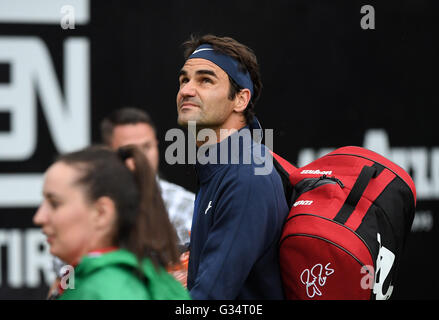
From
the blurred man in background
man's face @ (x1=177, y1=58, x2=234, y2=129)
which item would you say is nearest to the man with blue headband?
man's face @ (x1=177, y1=58, x2=234, y2=129)

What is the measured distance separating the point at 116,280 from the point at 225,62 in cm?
118

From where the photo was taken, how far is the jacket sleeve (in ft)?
6.45

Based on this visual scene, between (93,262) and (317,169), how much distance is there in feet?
3.38

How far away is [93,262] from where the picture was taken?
5.32 ft

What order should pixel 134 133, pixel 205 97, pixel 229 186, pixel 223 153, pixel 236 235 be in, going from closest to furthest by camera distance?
1. pixel 236 235
2. pixel 229 186
3. pixel 223 153
4. pixel 205 97
5. pixel 134 133

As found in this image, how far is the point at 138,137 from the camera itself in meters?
4.01

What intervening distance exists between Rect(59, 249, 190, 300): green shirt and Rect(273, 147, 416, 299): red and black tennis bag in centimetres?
51

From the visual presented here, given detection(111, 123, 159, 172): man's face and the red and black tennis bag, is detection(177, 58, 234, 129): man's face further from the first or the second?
detection(111, 123, 159, 172): man's face

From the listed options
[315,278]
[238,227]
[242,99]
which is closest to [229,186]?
[238,227]

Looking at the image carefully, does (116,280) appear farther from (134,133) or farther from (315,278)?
(134,133)
